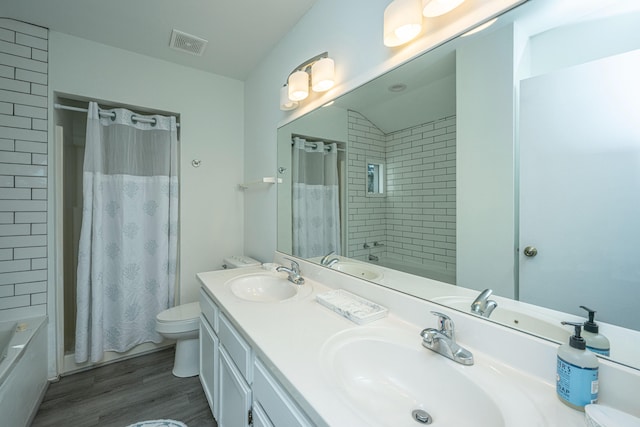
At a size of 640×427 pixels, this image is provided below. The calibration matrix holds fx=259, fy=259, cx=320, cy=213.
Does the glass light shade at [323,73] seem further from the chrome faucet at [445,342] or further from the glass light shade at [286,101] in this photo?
the chrome faucet at [445,342]

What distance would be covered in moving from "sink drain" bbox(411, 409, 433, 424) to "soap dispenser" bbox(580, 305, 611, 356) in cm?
42

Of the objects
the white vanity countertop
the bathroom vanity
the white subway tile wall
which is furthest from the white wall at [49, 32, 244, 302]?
the bathroom vanity

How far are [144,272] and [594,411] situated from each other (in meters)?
2.63

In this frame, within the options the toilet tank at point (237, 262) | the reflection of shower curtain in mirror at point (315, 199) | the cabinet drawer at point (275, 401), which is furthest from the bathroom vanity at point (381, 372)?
the toilet tank at point (237, 262)

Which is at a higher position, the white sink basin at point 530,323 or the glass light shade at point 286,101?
the glass light shade at point 286,101

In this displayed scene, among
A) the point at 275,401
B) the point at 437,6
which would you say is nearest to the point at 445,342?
the point at 275,401

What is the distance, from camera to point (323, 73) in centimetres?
140

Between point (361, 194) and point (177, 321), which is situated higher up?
point (361, 194)

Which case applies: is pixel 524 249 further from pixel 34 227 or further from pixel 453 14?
pixel 34 227

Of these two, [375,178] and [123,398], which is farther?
[123,398]

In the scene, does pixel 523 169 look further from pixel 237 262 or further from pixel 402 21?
pixel 237 262

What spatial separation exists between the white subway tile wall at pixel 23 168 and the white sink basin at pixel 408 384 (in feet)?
7.35

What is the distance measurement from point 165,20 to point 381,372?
2360 millimetres

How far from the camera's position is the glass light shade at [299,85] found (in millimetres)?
1567
